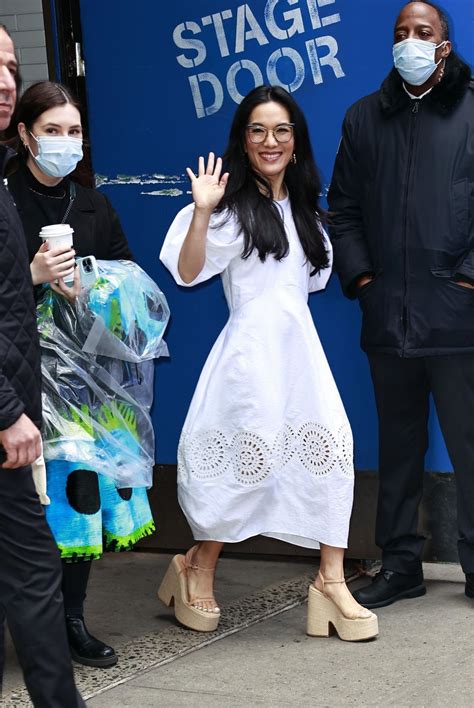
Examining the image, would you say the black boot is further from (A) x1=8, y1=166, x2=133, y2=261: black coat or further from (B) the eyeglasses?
(B) the eyeglasses

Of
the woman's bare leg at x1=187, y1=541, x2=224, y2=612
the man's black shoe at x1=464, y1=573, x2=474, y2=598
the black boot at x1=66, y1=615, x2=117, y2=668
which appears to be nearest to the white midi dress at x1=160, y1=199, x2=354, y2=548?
the woman's bare leg at x1=187, y1=541, x2=224, y2=612

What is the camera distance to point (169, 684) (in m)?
3.84

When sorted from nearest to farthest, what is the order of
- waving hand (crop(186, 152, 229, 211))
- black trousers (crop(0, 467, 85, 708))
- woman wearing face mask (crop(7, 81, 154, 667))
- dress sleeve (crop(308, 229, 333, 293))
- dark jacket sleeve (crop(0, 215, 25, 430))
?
dark jacket sleeve (crop(0, 215, 25, 430))
black trousers (crop(0, 467, 85, 708))
woman wearing face mask (crop(7, 81, 154, 667))
waving hand (crop(186, 152, 229, 211))
dress sleeve (crop(308, 229, 333, 293))

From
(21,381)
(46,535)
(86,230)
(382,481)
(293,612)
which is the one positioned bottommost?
(293,612)

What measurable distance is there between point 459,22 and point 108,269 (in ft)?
5.38

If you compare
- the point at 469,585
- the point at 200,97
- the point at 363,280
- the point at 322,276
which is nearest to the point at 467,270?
the point at 363,280

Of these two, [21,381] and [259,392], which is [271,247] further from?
[21,381]

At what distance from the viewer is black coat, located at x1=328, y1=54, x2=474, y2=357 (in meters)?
4.32

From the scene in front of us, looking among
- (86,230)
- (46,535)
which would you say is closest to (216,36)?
(86,230)

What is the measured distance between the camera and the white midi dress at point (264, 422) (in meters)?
4.14

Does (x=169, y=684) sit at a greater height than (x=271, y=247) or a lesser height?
lesser

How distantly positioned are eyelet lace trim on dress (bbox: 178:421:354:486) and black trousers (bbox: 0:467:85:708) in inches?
46.1

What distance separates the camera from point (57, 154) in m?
3.83

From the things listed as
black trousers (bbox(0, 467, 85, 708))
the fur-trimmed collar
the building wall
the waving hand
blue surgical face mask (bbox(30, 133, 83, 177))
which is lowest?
black trousers (bbox(0, 467, 85, 708))
